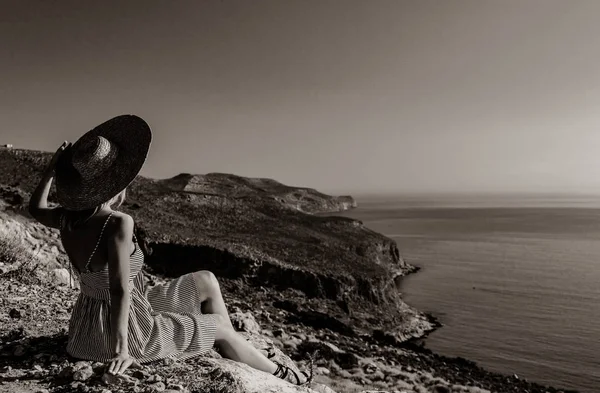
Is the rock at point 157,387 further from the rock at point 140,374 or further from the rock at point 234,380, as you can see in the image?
the rock at point 234,380

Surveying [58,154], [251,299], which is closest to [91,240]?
[58,154]

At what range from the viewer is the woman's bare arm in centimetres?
408

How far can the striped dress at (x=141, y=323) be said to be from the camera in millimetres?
4562

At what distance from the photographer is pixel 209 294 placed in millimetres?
5352

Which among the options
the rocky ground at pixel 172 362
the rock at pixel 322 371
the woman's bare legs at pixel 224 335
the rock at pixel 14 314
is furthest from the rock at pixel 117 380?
the rock at pixel 322 371

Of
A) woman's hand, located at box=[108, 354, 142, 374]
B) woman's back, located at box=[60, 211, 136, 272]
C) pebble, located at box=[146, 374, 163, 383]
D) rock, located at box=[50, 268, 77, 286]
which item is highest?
woman's back, located at box=[60, 211, 136, 272]

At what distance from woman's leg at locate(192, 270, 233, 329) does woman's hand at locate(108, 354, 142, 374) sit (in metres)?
1.11

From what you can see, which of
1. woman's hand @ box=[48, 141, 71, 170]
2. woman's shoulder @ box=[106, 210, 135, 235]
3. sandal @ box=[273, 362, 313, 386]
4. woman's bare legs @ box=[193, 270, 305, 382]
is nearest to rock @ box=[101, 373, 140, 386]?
woman's bare legs @ box=[193, 270, 305, 382]

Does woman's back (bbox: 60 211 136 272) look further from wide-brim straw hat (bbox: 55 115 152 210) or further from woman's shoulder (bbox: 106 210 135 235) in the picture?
wide-brim straw hat (bbox: 55 115 152 210)

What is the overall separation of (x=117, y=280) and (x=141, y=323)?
2.52ft

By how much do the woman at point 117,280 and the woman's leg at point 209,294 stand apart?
12mm

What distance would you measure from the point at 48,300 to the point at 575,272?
2362 inches

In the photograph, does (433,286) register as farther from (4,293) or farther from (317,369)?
(4,293)

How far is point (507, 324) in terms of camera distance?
113ft
